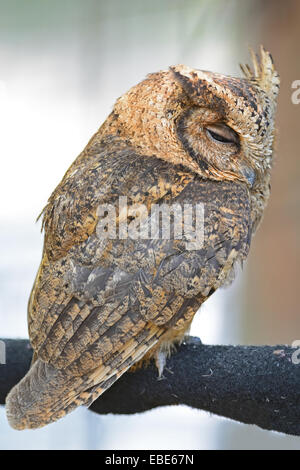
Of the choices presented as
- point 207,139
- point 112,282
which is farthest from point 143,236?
point 207,139

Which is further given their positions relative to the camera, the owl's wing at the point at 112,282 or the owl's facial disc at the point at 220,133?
the owl's facial disc at the point at 220,133

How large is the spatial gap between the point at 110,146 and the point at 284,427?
64 cm

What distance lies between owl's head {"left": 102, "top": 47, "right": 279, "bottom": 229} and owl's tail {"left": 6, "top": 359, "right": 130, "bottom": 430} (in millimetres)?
434

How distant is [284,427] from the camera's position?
93 cm

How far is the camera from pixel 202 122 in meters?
1.09

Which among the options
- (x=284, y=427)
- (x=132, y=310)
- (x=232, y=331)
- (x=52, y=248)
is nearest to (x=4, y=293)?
(x=232, y=331)

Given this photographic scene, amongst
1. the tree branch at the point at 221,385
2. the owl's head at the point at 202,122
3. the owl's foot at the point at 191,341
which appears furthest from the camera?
the owl's foot at the point at 191,341

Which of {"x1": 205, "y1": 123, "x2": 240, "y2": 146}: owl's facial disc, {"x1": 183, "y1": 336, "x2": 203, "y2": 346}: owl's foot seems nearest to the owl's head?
{"x1": 205, "y1": 123, "x2": 240, "y2": 146}: owl's facial disc

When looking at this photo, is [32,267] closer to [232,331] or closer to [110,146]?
[232,331]

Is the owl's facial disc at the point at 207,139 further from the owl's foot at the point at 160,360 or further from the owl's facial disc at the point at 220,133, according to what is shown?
the owl's foot at the point at 160,360

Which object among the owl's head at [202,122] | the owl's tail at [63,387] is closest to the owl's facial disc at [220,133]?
the owl's head at [202,122]

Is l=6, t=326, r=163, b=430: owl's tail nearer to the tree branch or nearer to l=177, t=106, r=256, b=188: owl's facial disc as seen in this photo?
the tree branch

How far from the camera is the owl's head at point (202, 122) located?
107cm

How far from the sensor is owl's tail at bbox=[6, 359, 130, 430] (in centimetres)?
98
